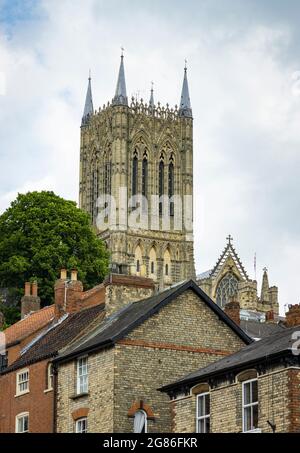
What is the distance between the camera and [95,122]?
161750mm

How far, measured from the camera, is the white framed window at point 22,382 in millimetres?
50022

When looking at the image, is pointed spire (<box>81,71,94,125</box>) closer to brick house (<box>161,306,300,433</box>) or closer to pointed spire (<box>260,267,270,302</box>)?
pointed spire (<box>260,267,270,302</box>)

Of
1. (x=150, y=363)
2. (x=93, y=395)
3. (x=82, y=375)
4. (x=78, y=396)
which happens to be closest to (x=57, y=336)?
(x=82, y=375)

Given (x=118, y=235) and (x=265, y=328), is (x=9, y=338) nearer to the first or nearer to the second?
(x=265, y=328)

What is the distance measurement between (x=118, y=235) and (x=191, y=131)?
20.8m

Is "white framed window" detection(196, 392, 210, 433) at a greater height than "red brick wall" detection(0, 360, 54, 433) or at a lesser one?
lesser

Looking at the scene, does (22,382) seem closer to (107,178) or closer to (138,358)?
(138,358)

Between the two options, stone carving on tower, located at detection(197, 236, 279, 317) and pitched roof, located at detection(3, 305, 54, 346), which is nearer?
pitched roof, located at detection(3, 305, 54, 346)

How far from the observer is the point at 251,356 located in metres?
38.0

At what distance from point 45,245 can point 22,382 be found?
32.0 meters

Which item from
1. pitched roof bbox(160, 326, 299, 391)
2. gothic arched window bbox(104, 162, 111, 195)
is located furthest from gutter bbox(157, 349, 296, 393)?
gothic arched window bbox(104, 162, 111, 195)

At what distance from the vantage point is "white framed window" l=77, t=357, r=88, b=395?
45.5 m

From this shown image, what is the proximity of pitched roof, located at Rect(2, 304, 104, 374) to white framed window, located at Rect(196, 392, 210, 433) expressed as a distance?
9997 millimetres

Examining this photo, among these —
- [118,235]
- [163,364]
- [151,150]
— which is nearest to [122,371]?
[163,364]
